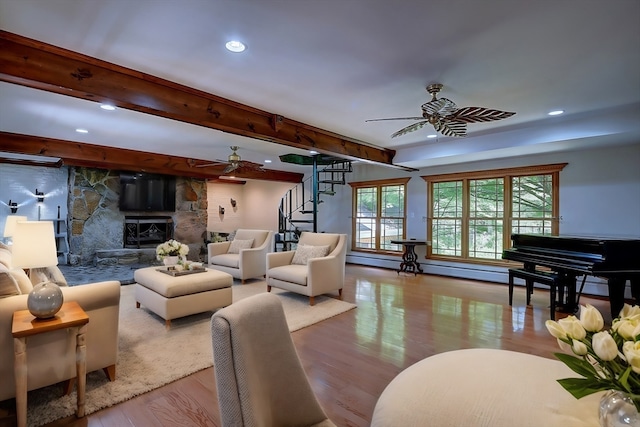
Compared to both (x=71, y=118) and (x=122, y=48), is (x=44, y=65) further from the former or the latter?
(x=71, y=118)

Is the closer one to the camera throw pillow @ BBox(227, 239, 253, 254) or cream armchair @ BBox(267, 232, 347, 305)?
cream armchair @ BBox(267, 232, 347, 305)

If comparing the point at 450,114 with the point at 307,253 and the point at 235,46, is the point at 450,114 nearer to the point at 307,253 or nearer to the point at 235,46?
the point at 235,46

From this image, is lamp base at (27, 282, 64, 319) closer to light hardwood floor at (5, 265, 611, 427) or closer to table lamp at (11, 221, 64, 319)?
table lamp at (11, 221, 64, 319)

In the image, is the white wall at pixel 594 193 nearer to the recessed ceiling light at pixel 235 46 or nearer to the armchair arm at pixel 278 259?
the armchair arm at pixel 278 259

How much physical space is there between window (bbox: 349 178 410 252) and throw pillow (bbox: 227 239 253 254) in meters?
3.09

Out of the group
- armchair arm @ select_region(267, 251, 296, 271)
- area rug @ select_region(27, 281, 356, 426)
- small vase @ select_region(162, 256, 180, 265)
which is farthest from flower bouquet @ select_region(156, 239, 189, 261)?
armchair arm @ select_region(267, 251, 296, 271)

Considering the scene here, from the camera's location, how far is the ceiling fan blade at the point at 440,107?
9.80 ft

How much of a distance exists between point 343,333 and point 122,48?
3.14m

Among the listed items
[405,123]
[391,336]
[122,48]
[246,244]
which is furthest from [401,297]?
[122,48]

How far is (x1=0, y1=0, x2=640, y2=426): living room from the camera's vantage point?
6.76ft

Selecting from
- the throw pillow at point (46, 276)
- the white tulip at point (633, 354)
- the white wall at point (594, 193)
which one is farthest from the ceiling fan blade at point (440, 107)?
the throw pillow at point (46, 276)

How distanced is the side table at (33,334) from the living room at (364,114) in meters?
0.25

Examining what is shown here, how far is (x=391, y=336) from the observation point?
3230 millimetres

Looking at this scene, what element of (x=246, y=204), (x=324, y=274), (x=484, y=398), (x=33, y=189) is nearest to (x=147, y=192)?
(x=33, y=189)
